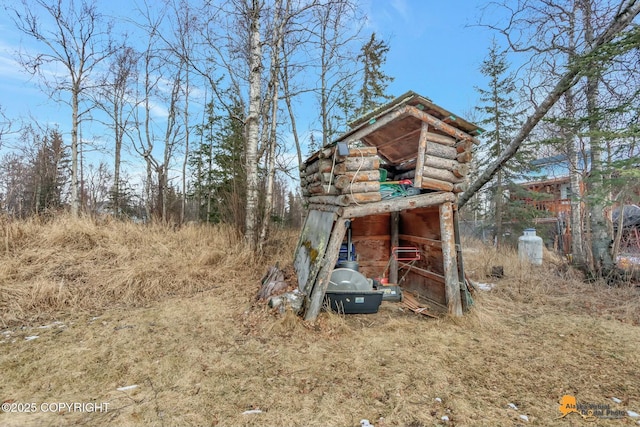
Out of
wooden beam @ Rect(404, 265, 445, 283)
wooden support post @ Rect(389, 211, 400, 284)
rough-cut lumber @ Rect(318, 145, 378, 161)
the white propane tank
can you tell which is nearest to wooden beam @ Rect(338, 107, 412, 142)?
rough-cut lumber @ Rect(318, 145, 378, 161)

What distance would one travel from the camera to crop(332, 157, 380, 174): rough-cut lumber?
163 inches

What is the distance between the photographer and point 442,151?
4535mm

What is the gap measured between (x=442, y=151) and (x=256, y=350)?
400cm

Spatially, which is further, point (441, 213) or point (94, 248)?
point (94, 248)

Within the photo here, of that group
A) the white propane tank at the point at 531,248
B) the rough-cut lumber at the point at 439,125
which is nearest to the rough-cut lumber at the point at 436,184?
the rough-cut lumber at the point at 439,125

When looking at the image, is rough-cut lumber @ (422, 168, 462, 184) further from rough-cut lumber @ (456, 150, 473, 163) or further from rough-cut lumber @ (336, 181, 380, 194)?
rough-cut lumber @ (336, 181, 380, 194)

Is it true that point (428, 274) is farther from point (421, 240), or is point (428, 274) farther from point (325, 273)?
point (325, 273)

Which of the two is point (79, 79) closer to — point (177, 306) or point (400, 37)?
point (177, 306)

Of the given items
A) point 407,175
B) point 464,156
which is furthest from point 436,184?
point 407,175

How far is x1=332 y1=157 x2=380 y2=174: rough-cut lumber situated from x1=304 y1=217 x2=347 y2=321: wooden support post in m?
0.74

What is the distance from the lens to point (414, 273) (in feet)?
19.6

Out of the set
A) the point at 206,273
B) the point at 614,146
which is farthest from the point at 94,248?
the point at 614,146

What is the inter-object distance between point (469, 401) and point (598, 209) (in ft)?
22.3

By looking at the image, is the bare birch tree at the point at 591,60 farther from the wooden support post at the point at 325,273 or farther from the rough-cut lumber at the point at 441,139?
Result: the wooden support post at the point at 325,273
